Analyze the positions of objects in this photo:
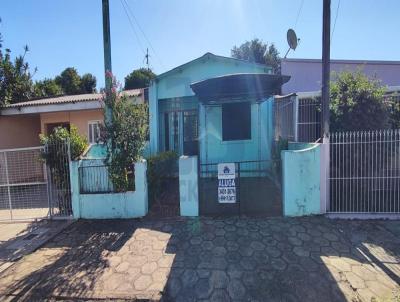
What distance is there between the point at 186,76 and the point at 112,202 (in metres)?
5.18

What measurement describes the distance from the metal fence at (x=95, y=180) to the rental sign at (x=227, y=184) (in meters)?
2.14

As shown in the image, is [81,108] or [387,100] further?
[81,108]

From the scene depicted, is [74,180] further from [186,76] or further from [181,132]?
[186,76]

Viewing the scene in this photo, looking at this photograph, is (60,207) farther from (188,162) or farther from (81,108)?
(81,108)

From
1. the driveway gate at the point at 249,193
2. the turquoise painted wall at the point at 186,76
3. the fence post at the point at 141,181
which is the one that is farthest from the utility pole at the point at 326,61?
the fence post at the point at 141,181

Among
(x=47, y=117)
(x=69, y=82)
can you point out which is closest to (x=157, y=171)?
(x=47, y=117)

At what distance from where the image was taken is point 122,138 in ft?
19.4

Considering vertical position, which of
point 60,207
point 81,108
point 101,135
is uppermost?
point 81,108

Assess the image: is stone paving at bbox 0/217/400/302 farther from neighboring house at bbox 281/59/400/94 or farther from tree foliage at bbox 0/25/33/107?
tree foliage at bbox 0/25/33/107

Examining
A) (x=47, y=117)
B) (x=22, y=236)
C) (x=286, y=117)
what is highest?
(x=47, y=117)

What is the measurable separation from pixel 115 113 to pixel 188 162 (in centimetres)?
204

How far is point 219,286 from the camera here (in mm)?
3553

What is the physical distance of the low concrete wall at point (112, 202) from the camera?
19.4 feet

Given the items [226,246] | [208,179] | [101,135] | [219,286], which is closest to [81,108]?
[101,135]
